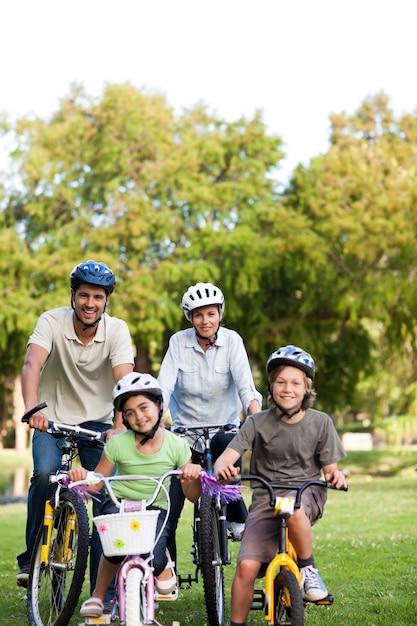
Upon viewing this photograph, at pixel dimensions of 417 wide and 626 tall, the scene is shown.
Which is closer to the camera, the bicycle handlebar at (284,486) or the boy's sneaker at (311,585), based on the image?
the bicycle handlebar at (284,486)


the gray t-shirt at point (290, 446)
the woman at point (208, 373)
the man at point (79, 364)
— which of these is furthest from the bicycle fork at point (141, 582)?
the woman at point (208, 373)

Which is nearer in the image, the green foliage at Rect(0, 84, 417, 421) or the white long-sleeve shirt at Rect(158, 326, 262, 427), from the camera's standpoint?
the white long-sleeve shirt at Rect(158, 326, 262, 427)

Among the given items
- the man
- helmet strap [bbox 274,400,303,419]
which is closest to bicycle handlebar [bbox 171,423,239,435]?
the man

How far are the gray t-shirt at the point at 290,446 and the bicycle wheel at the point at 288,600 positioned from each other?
577 mm

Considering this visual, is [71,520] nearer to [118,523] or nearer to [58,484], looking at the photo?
[58,484]

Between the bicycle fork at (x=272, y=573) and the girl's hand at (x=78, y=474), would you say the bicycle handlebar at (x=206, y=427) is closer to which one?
the girl's hand at (x=78, y=474)

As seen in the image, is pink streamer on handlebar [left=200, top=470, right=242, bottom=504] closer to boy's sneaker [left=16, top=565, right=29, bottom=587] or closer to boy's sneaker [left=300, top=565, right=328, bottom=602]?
boy's sneaker [left=300, top=565, right=328, bottom=602]

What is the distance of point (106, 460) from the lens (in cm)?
557

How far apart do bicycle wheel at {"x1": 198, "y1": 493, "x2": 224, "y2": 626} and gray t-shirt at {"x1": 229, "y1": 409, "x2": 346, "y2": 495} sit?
658mm

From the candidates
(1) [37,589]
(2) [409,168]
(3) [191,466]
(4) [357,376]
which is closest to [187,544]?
(1) [37,589]

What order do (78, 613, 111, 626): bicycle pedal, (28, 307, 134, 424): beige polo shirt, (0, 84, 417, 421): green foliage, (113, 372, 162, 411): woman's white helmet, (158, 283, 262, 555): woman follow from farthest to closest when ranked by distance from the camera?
1. (0, 84, 417, 421): green foliage
2. (158, 283, 262, 555): woman
3. (28, 307, 134, 424): beige polo shirt
4. (113, 372, 162, 411): woman's white helmet
5. (78, 613, 111, 626): bicycle pedal

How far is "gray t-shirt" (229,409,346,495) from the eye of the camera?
5.46m

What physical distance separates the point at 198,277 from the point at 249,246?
5.76 ft

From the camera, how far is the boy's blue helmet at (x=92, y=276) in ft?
20.7
